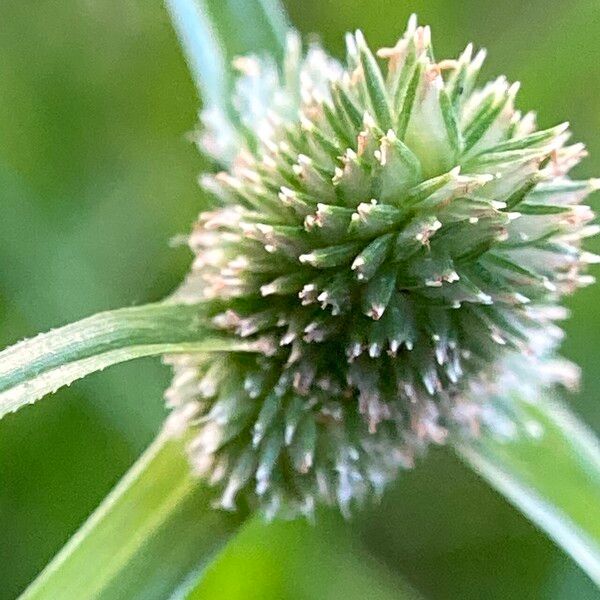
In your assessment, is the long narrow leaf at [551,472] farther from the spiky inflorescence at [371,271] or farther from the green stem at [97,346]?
the green stem at [97,346]

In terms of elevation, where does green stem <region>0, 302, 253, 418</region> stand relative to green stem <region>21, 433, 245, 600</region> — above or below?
above

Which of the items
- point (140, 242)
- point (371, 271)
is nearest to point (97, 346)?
point (371, 271)

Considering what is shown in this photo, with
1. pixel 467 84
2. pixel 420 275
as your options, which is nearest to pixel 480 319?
pixel 420 275

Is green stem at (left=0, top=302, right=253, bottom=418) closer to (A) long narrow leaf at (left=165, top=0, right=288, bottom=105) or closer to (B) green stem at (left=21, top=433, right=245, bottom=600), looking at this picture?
(B) green stem at (left=21, top=433, right=245, bottom=600)

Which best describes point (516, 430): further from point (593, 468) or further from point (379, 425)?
point (379, 425)

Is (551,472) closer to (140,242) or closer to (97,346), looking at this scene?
(97,346)

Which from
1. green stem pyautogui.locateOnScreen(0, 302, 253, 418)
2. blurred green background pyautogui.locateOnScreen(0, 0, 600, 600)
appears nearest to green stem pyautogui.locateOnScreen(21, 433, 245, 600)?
green stem pyautogui.locateOnScreen(0, 302, 253, 418)

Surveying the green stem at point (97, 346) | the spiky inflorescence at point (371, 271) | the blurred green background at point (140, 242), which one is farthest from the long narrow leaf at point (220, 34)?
the blurred green background at point (140, 242)
